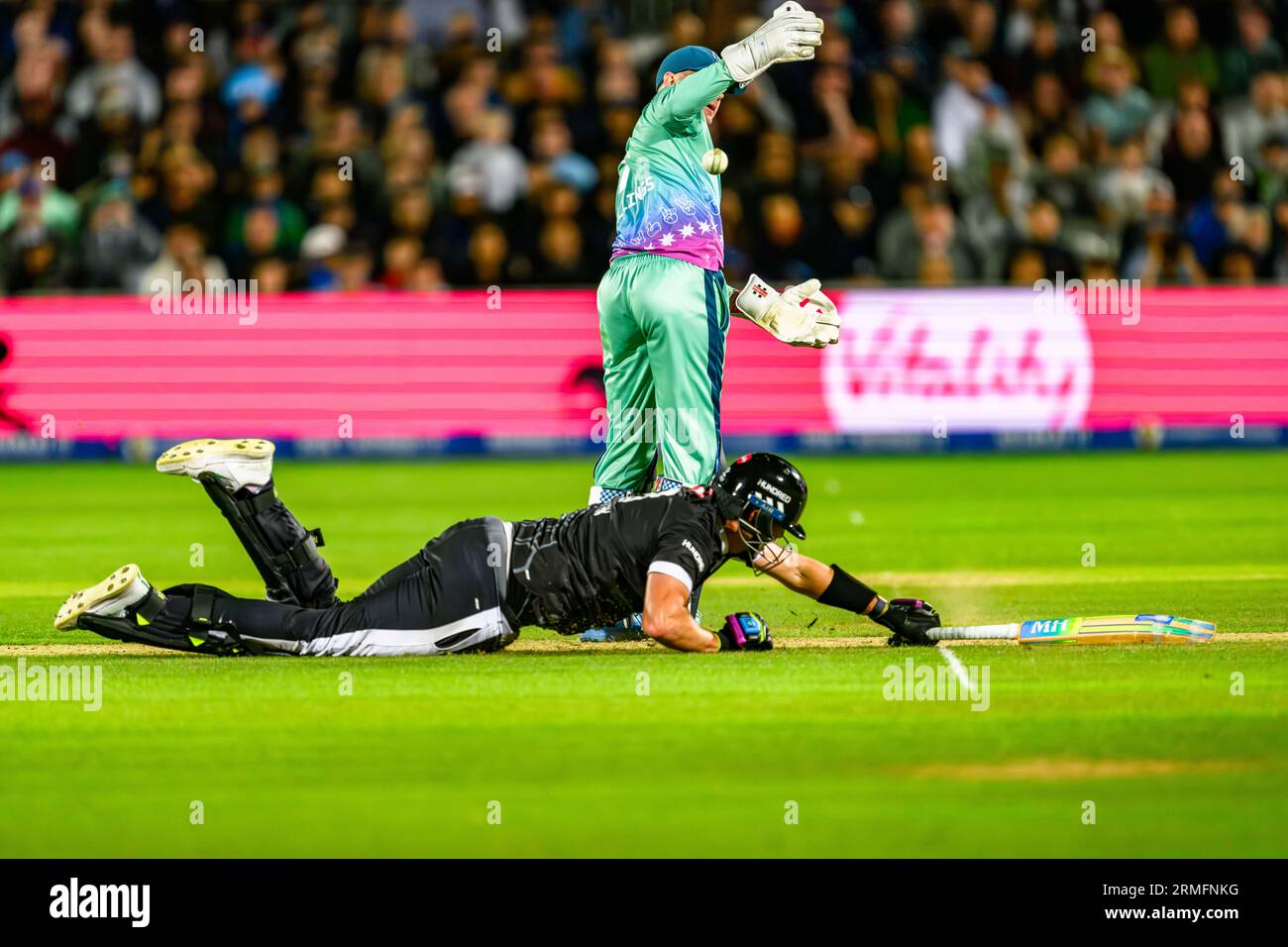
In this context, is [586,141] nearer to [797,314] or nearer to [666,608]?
[797,314]

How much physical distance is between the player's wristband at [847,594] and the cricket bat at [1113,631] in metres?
0.37

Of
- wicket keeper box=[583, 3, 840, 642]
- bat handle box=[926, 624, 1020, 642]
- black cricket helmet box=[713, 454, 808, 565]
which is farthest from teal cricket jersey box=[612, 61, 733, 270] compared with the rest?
bat handle box=[926, 624, 1020, 642]

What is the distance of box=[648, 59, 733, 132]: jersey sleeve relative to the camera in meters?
10.2

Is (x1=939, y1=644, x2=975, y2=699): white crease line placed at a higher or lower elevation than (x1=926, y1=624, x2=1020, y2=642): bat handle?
lower

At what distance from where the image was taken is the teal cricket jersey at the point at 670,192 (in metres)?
10.5

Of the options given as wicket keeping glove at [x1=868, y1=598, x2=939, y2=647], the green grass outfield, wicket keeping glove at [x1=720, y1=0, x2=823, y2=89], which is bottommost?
the green grass outfield

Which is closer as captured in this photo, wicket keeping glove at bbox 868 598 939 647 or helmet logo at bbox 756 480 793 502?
helmet logo at bbox 756 480 793 502

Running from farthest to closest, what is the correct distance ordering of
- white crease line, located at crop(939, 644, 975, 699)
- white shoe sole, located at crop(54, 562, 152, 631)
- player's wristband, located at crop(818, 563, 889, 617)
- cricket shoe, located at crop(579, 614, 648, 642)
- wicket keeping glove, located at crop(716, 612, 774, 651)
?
1. cricket shoe, located at crop(579, 614, 648, 642)
2. player's wristband, located at crop(818, 563, 889, 617)
3. wicket keeping glove, located at crop(716, 612, 774, 651)
4. white shoe sole, located at crop(54, 562, 152, 631)
5. white crease line, located at crop(939, 644, 975, 699)

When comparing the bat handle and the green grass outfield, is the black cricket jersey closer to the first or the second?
the green grass outfield

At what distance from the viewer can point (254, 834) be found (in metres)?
6.62

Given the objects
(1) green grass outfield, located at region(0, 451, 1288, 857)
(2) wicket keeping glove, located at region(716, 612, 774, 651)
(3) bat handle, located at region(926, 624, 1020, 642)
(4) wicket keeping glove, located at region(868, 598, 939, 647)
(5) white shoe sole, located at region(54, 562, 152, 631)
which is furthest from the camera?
(3) bat handle, located at region(926, 624, 1020, 642)

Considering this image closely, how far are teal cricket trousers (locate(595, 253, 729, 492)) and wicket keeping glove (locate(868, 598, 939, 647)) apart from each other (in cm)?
116
